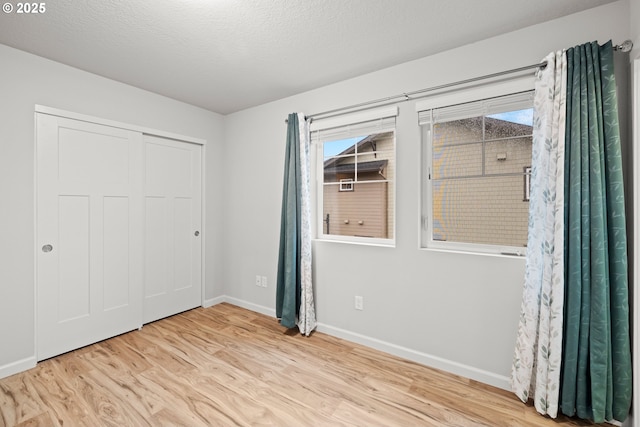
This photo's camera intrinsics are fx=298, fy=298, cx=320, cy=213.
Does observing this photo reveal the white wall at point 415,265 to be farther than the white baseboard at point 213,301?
No

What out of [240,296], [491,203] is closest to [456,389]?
[491,203]

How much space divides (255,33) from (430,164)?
158 cm

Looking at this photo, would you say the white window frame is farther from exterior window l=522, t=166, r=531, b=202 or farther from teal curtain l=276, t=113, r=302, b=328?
teal curtain l=276, t=113, r=302, b=328

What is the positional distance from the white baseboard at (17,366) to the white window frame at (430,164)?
3.10 metres

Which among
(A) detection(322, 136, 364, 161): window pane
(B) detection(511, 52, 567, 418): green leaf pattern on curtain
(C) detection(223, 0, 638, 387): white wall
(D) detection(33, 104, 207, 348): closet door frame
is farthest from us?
(A) detection(322, 136, 364, 161): window pane

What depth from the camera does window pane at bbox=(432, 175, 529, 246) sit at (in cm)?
206

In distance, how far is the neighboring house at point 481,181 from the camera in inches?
80.7

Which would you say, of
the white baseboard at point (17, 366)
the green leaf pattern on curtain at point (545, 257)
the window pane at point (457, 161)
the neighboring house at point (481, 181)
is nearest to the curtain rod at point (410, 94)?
the green leaf pattern on curtain at point (545, 257)

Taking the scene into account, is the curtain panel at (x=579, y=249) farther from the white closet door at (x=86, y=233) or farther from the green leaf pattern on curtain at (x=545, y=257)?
the white closet door at (x=86, y=233)

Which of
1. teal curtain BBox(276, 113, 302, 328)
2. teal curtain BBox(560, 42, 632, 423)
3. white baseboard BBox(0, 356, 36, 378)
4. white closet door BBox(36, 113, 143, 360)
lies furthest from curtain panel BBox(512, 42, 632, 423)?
white baseboard BBox(0, 356, 36, 378)

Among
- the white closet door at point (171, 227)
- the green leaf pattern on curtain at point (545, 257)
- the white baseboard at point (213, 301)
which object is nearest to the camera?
the green leaf pattern on curtain at point (545, 257)

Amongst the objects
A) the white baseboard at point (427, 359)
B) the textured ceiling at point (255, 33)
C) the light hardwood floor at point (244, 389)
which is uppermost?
the textured ceiling at point (255, 33)

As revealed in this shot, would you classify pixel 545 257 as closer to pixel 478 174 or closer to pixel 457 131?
pixel 478 174

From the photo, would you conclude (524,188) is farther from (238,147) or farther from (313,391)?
(238,147)
